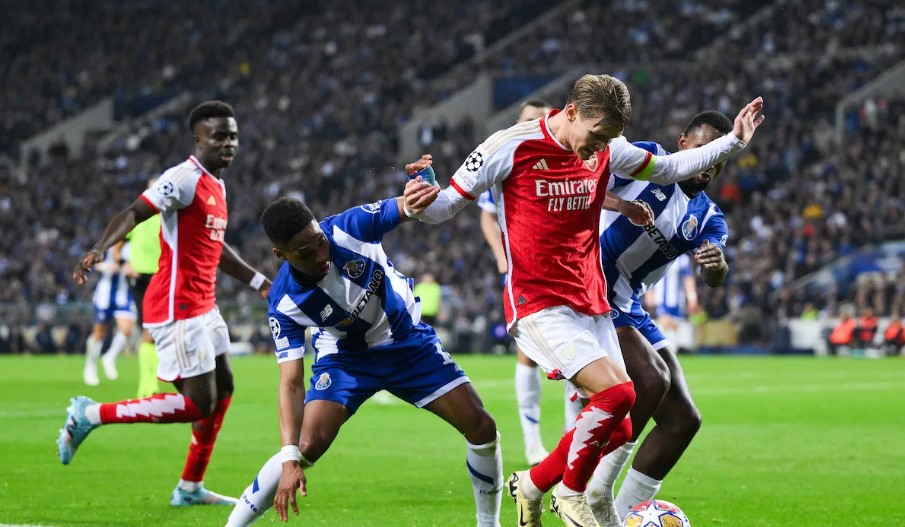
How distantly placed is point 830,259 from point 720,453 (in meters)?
21.9

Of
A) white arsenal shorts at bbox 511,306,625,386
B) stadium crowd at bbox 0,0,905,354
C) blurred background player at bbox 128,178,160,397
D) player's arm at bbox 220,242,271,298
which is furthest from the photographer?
stadium crowd at bbox 0,0,905,354

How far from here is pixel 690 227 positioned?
23.3ft

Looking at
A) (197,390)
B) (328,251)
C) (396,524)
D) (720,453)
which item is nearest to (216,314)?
(197,390)

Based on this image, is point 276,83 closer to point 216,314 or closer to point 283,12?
point 283,12

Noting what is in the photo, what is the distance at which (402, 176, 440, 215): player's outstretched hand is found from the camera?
572 centimetres

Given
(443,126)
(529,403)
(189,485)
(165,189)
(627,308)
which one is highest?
(443,126)

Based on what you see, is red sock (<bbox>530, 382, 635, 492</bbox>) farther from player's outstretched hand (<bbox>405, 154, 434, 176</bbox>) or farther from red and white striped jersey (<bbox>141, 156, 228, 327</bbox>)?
red and white striped jersey (<bbox>141, 156, 228, 327</bbox>)

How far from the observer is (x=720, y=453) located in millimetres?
10758

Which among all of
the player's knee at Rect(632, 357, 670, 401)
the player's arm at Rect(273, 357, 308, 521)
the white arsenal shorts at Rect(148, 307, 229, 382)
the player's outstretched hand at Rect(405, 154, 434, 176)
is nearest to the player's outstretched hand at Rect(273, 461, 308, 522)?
the player's arm at Rect(273, 357, 308, 521)

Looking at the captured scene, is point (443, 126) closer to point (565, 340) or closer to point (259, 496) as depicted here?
point (565, 340)

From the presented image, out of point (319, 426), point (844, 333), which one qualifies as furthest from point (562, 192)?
point (844, 333)

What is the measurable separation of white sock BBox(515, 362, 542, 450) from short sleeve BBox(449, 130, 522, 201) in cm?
431

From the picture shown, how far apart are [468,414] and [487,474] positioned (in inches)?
12.6

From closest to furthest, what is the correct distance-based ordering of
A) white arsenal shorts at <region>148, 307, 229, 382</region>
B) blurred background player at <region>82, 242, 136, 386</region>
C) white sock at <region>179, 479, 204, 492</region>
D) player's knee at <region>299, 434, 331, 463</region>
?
player's knee at <region>299, 434, 331, 463</region> → white sock at <region>179, 479, 204, 492</region> → white arsenal shorts at <region>148, 307, 229, 382</region> → blurred background player at <region>82, 242, 136, 386</region>
